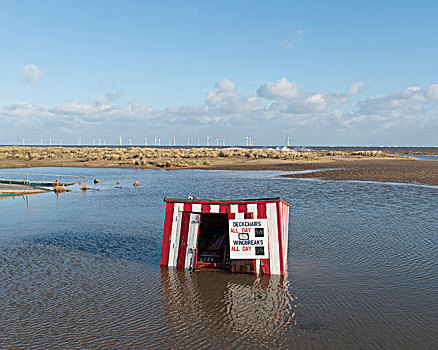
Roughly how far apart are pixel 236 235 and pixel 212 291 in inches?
69.2

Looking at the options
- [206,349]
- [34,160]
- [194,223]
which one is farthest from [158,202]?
[34,160]

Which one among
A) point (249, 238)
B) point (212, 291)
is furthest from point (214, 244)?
point (212, 291)

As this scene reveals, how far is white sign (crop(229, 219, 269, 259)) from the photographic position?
1116cm

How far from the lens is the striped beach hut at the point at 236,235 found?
1114 centimetres

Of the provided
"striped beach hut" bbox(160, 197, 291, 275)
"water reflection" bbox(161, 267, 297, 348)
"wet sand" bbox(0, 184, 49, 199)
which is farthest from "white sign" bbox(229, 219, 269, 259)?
"wet sand" bbox(0, 184, 49, 199)

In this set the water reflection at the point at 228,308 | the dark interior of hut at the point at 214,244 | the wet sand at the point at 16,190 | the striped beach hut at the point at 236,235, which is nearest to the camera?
the water reflection at the point at 228,308

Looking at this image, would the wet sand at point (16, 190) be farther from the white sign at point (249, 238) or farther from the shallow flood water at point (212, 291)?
the white sign at point (249, 238)

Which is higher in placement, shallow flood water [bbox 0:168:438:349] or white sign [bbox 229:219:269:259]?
white sign [bbox 229:219:269:259]

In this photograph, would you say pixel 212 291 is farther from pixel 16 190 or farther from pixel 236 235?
pixel 16 190

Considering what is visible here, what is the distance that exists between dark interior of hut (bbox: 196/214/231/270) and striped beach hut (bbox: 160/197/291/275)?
29 millimetres

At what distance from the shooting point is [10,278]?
435 inches

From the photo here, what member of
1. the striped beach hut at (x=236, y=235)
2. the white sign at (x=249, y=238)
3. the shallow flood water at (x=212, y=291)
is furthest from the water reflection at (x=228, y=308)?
the white sign at (x=249, y=238)

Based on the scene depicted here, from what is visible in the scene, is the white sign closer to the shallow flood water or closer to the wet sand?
the shallow flood water

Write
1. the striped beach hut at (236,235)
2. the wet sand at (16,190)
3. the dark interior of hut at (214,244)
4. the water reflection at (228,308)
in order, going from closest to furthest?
the water reflection at (228,308)
the striped beach hut at (236,235)
the dark interior of hut at (214,244)
the wet sand at (16,190)
